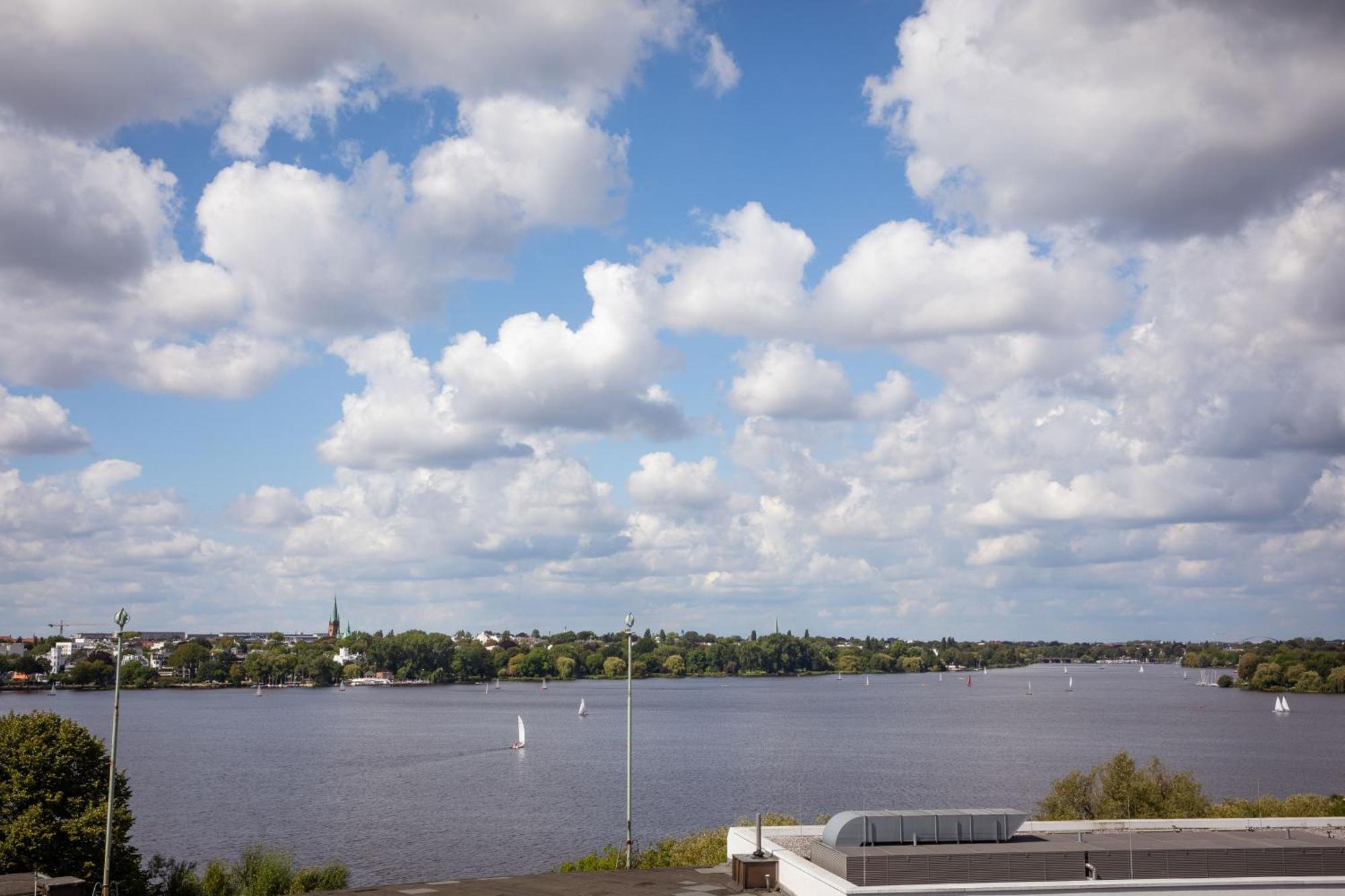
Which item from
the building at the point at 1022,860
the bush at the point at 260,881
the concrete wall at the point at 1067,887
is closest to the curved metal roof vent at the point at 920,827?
the building at the point at 1022,860

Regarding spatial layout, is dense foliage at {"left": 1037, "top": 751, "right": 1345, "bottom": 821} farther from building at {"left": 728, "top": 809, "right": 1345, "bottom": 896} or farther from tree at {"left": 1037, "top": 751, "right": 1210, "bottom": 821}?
building at {"left": 728, "top": 809, "right": 1345, "bottom": 896}

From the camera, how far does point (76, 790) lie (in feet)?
157

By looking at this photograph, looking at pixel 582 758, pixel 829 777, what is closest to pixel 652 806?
pixel 829 777

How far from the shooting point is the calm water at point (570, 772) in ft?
258

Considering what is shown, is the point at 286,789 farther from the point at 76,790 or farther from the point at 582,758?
the point at 76,790

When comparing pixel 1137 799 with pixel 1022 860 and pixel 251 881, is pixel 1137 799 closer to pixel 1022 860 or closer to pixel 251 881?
pixel 1022 860

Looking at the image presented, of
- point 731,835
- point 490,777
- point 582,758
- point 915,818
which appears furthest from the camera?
point 582,758

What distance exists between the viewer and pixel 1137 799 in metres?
57.8

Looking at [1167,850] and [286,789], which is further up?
[1167,850]

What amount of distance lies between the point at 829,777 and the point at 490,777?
34480 millimetres

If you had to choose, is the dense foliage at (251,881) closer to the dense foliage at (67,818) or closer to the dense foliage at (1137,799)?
the dense foliage at (67,818)

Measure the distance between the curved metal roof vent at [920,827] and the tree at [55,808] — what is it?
31721 millimetres

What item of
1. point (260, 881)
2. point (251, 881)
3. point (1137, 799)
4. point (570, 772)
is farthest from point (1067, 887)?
point (570, 772)

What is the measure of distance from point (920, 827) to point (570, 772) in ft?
292
